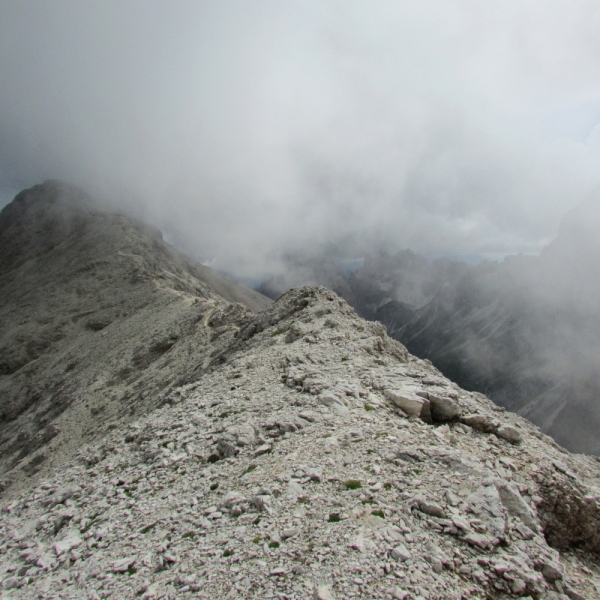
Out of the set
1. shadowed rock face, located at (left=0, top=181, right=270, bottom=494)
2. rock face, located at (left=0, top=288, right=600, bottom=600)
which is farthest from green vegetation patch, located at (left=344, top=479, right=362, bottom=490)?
shadowed rock face, located at (left=0, top=181, right=270, bottom=494)

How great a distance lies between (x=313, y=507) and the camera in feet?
40.1

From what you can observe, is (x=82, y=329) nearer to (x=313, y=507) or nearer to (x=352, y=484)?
(x=313, y=507)

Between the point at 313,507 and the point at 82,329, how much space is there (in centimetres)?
10133

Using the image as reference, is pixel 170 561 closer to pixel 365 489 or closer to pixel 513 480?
pixel 365 489

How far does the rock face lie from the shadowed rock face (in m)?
24.6

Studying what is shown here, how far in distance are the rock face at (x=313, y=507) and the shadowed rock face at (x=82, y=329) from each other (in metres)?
24.6

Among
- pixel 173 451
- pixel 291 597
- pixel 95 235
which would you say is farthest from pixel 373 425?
pixel 95 235

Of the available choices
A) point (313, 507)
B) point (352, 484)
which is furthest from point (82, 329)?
point (352, 484)

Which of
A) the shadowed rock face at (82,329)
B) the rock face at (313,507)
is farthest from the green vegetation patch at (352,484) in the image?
the shadowed rock face at (82,329)

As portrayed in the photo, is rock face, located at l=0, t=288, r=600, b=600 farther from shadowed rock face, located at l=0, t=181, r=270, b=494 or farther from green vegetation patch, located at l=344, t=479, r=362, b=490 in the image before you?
shadowed rock face, located at l=0, t=181, r=270, b=494

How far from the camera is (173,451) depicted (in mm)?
18000

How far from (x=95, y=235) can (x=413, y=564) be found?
159489 mm

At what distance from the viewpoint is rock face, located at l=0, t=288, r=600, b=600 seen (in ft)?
33.3

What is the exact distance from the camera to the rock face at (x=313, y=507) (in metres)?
10.2
